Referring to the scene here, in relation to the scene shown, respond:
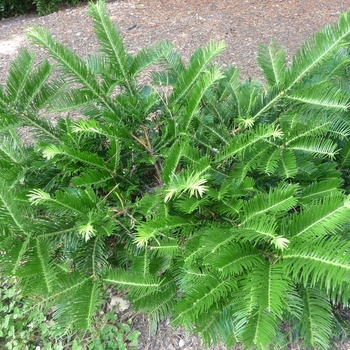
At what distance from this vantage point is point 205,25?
384cm

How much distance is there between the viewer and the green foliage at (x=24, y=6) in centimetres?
529

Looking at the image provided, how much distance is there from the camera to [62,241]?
1455mm

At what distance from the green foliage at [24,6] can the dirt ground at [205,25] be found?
109cm

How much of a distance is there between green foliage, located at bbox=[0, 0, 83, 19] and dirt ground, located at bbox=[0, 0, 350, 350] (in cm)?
109

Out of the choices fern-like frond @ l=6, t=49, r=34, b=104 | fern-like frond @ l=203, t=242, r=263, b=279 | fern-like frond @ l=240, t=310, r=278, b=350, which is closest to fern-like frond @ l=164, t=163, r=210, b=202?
fern-like frond @ l=203, t=242, r=263, b=279

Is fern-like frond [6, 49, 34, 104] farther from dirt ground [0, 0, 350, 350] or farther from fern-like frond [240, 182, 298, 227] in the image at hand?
dirt ground [0, 0, 350, 350]

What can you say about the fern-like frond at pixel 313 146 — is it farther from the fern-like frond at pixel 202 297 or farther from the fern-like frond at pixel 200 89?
the fern-like frond at pixel 202 297

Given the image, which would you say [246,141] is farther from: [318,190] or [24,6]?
[24,6]

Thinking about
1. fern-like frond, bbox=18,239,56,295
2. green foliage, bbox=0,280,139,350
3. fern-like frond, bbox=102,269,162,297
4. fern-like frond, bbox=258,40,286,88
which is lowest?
green foliage, bbox=0,280,139,350

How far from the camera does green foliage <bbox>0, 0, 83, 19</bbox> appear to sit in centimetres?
529

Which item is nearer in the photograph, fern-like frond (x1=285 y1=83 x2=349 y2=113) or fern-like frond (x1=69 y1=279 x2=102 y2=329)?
fern-like frond (x1=69 y1=279 x2=102 y2=329)

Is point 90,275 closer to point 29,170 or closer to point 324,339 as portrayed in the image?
point 29,170

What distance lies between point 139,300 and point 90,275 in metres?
0.23

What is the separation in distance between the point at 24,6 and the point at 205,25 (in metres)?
3.53
